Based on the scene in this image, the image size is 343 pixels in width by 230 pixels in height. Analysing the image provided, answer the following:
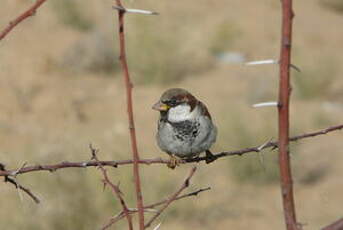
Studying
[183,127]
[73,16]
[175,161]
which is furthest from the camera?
[73,16]

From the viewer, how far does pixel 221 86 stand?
11547mm

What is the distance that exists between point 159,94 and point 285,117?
33.2 ft

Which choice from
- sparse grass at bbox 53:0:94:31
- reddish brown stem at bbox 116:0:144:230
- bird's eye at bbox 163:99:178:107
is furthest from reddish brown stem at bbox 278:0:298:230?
sparse grass at bbox 53:0:94:31

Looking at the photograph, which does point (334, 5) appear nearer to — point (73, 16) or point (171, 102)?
point (73, 16)

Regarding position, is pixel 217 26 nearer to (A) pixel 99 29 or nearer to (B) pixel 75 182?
(A) pixel 99 29

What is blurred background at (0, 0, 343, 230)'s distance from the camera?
788 cm

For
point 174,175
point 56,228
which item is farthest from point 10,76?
point 56,228

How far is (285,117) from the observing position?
47.8 inches

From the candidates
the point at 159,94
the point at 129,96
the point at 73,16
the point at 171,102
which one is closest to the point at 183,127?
the point at 171,102

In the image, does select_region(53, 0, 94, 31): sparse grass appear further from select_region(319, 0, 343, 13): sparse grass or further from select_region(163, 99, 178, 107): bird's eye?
select_region(163, 99, 178, 107): bird's eye

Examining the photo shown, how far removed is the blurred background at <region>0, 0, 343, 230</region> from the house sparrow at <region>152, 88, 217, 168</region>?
6.71ft

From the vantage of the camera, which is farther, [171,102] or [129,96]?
[171,102]

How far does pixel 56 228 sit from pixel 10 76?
451cm

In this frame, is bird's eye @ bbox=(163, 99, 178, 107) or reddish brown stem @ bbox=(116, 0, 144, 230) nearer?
reddish brown stem @ bbox=(116, 0, 144, 230)
